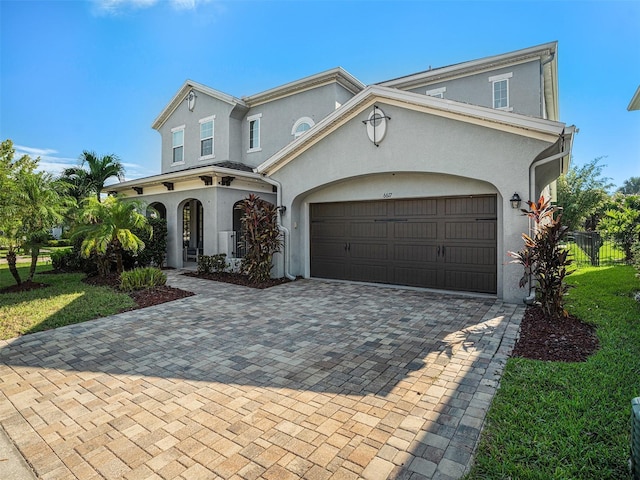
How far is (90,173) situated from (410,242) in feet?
65.4

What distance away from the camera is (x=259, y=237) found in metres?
11.2

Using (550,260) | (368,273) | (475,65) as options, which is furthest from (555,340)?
(475,65)

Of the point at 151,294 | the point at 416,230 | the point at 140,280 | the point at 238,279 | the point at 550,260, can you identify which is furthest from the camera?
the point at 238,279

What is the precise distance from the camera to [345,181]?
1125 cm

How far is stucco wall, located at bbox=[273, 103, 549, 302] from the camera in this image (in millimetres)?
8180

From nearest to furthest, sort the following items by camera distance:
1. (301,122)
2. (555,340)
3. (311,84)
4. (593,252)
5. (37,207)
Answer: (555,340) < (37,207) < (593,252) < (311,84) < (301,122)

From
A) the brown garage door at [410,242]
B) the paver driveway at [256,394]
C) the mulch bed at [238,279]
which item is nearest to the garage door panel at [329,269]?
the brown garage door at [410,242]

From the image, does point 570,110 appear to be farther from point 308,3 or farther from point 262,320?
point 262,320

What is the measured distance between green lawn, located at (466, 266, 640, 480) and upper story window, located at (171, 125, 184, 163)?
1854 cm

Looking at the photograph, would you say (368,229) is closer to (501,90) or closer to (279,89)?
(501,90)

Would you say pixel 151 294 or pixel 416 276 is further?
pixel 416 276

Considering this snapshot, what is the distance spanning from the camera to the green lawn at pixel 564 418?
→ 281 centimetres

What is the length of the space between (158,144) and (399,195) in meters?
16.1

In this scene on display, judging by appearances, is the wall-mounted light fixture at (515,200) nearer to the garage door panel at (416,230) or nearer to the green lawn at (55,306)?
the garage door panel at (416,230)
